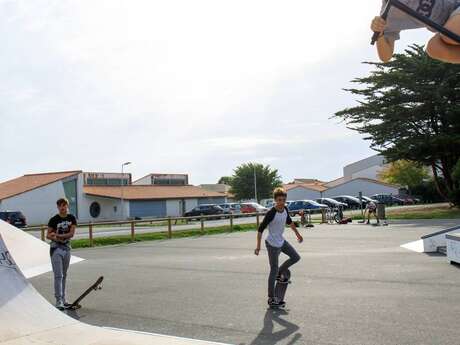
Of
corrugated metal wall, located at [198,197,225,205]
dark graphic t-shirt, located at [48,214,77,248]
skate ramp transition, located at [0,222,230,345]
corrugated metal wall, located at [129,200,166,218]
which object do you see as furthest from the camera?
corrugated metal wall, located at [198,197,225,205]

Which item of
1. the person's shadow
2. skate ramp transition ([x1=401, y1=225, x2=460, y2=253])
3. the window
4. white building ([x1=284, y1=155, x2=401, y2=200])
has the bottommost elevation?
the person's shadow

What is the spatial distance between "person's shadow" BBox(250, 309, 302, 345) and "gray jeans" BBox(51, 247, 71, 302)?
316cm

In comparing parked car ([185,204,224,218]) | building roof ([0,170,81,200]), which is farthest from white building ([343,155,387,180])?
building roof ([0,170,81,200])

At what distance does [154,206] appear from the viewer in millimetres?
65438

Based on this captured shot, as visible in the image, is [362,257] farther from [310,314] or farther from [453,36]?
[453,36]

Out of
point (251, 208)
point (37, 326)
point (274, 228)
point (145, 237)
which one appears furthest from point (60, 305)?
A: point (251, 208)

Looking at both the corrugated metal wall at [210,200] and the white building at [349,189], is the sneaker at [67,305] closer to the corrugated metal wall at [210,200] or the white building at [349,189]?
the corrugated metal wall at [210,200]

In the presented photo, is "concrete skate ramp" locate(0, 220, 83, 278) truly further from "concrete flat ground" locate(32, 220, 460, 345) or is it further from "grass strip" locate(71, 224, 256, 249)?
"grass strip" locate(71, 224, 256, 249)

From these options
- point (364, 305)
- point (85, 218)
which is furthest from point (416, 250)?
point (85, 218)

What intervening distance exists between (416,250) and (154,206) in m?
53.2

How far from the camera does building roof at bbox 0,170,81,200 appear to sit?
56219mm

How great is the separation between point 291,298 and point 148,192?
2364 inches

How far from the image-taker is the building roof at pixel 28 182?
5622 centimetres

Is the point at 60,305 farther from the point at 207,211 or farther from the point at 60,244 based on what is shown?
the point at 207,211
